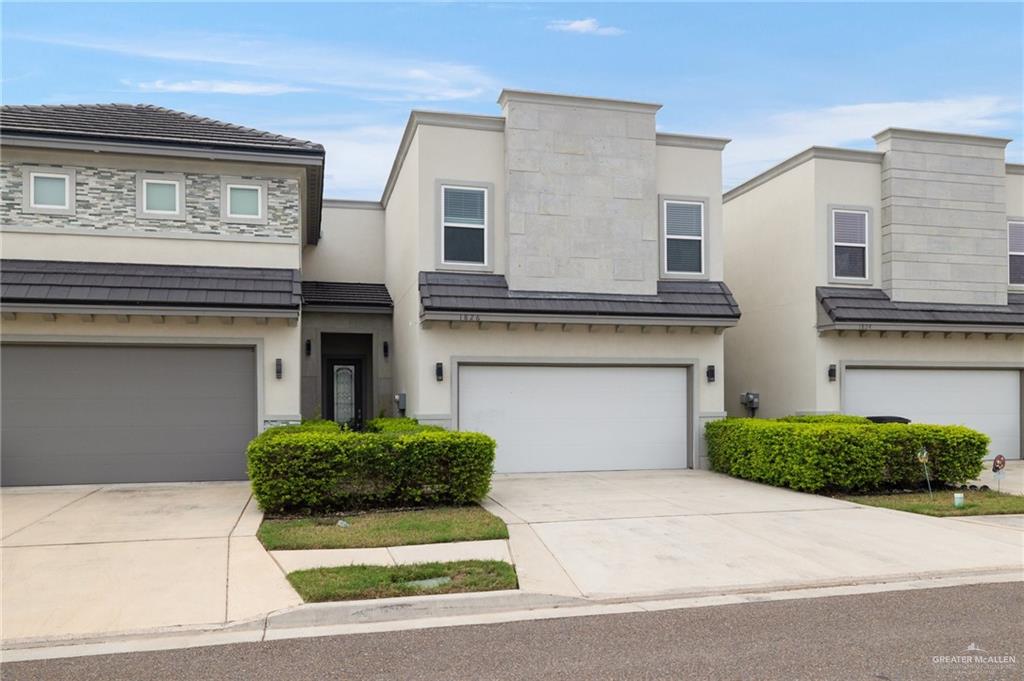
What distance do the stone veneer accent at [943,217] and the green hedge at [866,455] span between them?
4743 mm

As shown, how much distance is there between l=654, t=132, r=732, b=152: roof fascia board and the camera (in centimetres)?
1592

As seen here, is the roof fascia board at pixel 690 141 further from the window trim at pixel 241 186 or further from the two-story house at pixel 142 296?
the window trim at pixel 241 186

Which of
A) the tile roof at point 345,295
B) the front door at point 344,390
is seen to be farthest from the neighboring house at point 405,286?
the front door at point 344,390

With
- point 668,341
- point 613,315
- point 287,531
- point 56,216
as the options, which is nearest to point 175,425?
point 56,216

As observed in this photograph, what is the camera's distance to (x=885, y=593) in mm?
7363

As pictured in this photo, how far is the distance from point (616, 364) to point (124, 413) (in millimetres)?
8825

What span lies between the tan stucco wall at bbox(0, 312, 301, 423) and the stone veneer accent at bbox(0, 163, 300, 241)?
5.31 feet

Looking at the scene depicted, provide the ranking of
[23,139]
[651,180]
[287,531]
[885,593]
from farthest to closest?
[651,180] → [23,139] → [287,531] → [885,593]

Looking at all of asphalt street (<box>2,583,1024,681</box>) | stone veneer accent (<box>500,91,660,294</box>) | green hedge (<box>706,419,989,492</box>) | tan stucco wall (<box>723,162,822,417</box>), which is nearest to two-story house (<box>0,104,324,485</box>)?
stone veneer accent (<box>500,91,660,294</box>)

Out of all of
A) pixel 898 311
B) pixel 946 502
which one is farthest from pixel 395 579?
pixel 898 311

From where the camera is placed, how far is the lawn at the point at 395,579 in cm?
697

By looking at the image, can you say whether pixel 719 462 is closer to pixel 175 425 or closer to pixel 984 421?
pixel 984 421

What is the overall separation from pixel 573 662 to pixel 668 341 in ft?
35.2

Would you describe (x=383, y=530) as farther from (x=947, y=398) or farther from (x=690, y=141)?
(x=947, y=398)
